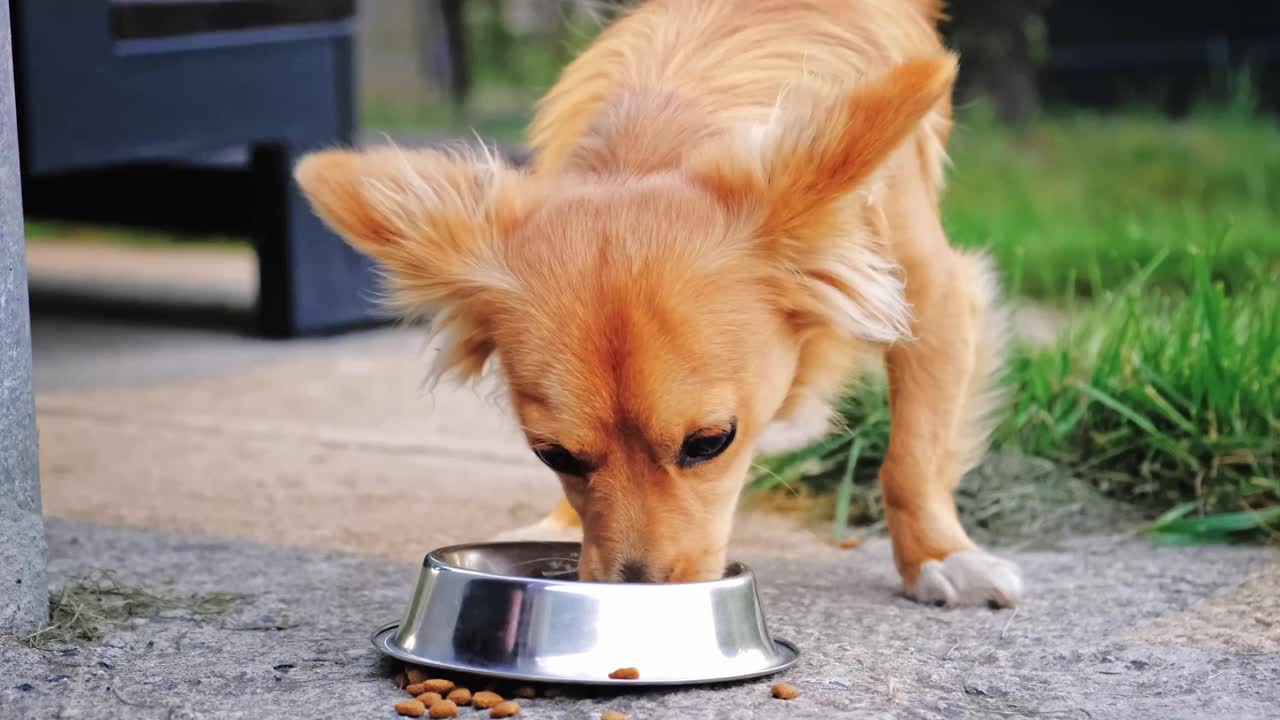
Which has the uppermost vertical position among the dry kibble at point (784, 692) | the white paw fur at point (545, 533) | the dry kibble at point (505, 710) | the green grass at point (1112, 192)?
the green grass at point (1112, 192)

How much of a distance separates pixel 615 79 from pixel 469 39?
40.3 ft

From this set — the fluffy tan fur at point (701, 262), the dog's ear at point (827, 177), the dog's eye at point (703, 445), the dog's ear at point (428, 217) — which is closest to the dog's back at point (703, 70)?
the fluffy tan fur at point (701, 262)

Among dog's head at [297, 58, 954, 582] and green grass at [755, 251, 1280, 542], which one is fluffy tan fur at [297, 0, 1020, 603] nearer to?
dog's head at [297, 58, 954, 582]

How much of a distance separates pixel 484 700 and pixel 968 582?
1.07 metres

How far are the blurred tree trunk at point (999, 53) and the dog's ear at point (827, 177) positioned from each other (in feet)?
24.3

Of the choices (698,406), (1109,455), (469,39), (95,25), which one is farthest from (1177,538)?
(469,39)

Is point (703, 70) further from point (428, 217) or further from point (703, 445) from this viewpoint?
point (703, 445)

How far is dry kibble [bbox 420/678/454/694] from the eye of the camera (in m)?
2.18

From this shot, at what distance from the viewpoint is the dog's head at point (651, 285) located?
91.4 inches

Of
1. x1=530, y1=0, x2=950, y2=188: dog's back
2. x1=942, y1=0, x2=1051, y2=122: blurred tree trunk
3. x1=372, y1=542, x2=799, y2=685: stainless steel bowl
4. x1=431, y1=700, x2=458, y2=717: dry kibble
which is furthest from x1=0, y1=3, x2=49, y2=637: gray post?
x1=942, y1=0, x2=1051, y2=122: blurred tree trunk

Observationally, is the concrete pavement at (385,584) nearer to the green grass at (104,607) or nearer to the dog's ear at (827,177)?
the green grass at (104,607)

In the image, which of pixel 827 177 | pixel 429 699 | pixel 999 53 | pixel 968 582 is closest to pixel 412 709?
pixel 429 699

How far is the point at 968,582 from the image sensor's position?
282 cm

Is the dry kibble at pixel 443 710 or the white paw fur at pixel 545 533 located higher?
the dry kibble at pixel 443 710
